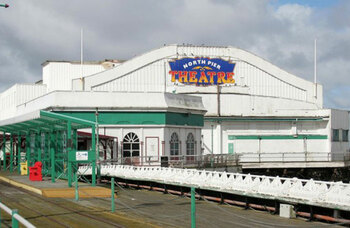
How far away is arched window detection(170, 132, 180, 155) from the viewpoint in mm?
51812

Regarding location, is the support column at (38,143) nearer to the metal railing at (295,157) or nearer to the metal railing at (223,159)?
the metal railing at (223,159)

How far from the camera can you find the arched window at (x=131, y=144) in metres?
51.0

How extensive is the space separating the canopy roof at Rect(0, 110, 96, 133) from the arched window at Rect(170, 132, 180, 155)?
14.8 m

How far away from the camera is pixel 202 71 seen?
66.5 meters

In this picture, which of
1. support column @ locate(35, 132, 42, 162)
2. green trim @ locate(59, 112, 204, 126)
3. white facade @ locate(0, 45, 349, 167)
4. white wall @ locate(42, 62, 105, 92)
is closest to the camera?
support column @ locate(35, 132, 42, 162)

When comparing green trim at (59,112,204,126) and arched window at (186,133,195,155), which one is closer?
green trim at (59,112,204,126)

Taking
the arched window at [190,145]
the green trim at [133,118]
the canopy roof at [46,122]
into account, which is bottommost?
the arched window at [190,145]

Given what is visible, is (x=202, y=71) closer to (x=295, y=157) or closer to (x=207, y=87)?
(x=207, y=87)

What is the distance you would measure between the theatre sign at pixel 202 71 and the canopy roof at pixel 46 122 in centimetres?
2705

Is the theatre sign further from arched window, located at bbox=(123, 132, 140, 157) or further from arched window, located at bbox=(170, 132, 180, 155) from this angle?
arched window, located at bbox=(123, 132, 140, 157)

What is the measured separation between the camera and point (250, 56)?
225 feet

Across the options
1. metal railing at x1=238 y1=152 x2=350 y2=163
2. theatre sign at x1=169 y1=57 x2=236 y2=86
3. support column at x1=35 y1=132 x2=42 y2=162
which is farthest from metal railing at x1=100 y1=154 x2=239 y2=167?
theatre sign at x1=169 y1=57 x2=236 y2=86

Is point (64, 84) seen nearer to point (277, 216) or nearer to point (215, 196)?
point (215, 196)

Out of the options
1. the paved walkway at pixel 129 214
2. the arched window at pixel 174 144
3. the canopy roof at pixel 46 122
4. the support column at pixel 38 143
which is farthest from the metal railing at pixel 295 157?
the paved walkway at pixel 129 214
